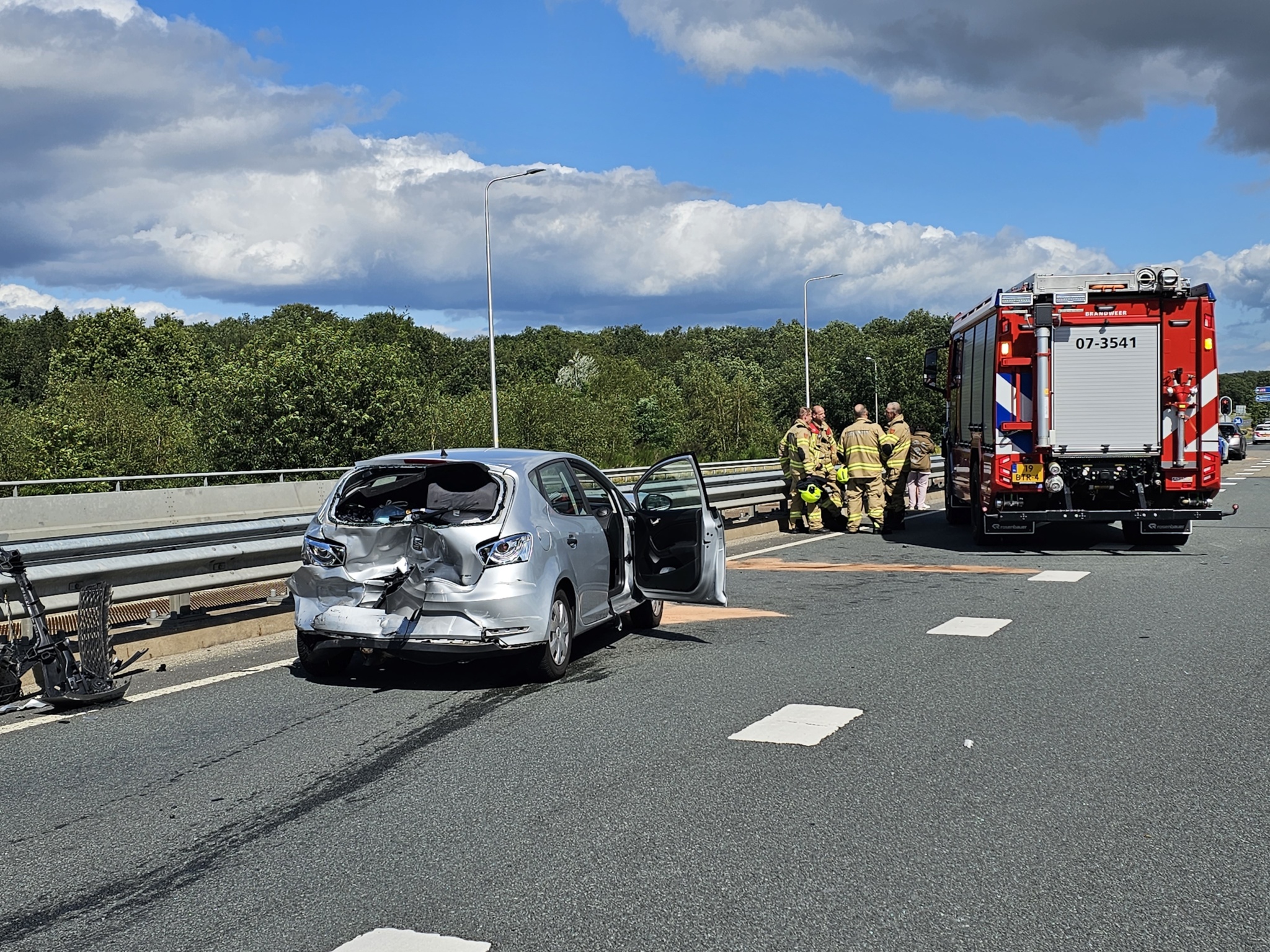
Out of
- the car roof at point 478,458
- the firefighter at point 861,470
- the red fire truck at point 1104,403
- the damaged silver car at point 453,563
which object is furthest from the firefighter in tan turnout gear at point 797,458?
the car roof at point 478,458

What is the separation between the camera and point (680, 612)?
11.2 metres

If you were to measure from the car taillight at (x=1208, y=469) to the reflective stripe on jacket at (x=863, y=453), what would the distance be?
491 cm

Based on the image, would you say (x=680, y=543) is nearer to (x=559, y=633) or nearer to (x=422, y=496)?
(x=559, y=633)

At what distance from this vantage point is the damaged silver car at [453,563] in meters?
7.54

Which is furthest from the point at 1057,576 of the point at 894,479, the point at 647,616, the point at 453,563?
the point at 453,563

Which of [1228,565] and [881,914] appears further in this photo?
[1228,565]

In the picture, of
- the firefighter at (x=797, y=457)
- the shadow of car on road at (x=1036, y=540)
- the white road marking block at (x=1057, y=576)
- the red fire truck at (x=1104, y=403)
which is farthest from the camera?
the firefighter at (x=797, y=457)

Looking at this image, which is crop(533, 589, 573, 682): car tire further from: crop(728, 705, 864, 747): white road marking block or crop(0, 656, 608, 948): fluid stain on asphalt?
crop(728, 705, 864, 747): white road marking block

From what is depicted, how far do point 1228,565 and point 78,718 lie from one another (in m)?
11.5

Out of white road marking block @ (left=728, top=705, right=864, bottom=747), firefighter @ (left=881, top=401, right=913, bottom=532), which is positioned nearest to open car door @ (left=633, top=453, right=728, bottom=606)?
white road marking block @ (left=728, top=705, right=864, bottom=747)

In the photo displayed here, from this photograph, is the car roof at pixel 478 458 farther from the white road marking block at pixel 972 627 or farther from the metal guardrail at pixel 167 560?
the white road marking block at pixel 972 627

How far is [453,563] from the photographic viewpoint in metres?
7.57

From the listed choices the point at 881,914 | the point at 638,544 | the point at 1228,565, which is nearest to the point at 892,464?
the point at 1228,565

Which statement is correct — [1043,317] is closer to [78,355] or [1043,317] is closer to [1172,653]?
[1172,653]
